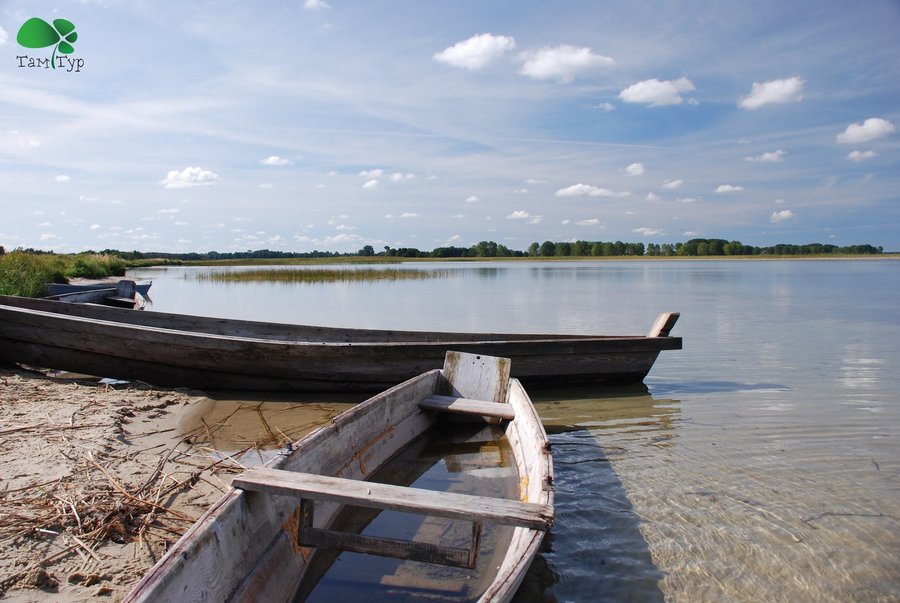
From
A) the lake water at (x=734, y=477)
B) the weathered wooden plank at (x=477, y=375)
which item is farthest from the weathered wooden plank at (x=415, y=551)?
the weathered wooden plank at (x=477, y=375)

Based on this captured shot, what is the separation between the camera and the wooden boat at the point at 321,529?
2.42 meters

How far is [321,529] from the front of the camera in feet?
10.6

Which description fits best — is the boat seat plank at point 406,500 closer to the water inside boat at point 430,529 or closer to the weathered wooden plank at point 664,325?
the water inside boat at point 430,529

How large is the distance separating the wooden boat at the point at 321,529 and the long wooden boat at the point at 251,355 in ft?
9.72

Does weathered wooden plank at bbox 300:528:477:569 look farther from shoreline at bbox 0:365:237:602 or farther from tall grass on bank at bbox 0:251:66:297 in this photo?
tall grass on bank at bbox 0:251:66:297

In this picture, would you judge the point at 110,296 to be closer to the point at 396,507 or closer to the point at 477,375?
the point at 477,375

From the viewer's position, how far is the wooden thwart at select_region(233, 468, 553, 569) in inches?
113

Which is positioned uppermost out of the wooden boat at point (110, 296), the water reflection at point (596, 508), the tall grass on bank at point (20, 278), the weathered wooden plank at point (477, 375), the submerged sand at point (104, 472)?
the tall grass on bank at point (20, 278)

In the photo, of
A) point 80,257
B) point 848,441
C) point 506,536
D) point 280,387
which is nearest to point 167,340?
point 280,387

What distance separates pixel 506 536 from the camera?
13.3 feet

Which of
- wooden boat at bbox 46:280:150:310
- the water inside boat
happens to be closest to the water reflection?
the water inside boat

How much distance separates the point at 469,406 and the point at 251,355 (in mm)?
3182

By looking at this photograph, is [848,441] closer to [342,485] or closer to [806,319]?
[342,485]

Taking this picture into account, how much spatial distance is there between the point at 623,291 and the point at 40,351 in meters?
25.3
